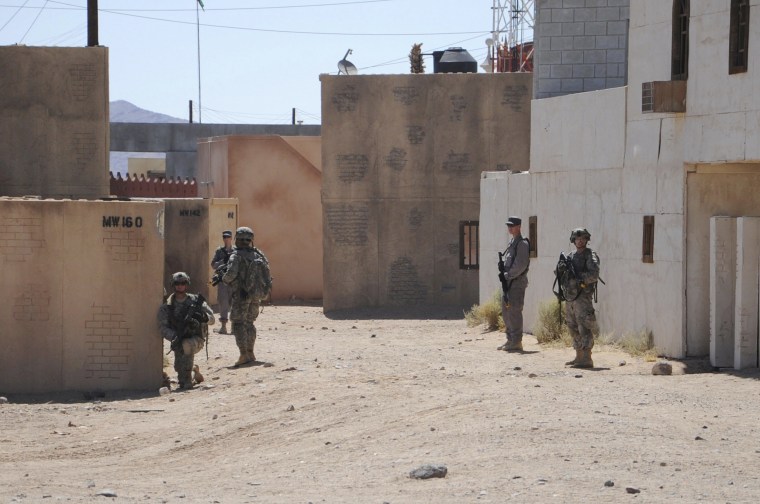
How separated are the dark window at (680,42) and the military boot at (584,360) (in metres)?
3.39

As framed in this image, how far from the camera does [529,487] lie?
26.3ft

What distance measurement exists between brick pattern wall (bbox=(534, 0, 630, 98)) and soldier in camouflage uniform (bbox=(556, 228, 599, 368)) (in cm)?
571

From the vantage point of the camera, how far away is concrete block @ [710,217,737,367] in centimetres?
1376

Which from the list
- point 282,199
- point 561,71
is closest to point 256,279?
point 561,71

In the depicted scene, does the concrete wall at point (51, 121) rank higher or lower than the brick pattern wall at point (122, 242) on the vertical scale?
higher

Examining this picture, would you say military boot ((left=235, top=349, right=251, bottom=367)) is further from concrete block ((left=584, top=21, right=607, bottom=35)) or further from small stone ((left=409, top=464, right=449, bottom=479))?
concrete block ((left=584, top=21, right=607, bottom=35))

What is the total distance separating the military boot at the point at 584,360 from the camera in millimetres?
13953

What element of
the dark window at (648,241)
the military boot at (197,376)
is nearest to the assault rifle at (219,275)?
the military boot at (197,376)

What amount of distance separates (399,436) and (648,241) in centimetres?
629

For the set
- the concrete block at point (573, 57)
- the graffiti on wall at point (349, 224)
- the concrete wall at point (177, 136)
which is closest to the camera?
the concrete block at point (573, 57)

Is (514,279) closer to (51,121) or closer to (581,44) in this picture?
(581,44)

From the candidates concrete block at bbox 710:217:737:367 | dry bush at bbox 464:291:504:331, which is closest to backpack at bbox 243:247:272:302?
concrete block at bbox 710:217:737:367

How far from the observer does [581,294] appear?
1384 centimetres

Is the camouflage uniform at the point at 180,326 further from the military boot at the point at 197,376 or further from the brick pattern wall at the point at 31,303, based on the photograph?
the brick pattern wall at the point at 31,303
